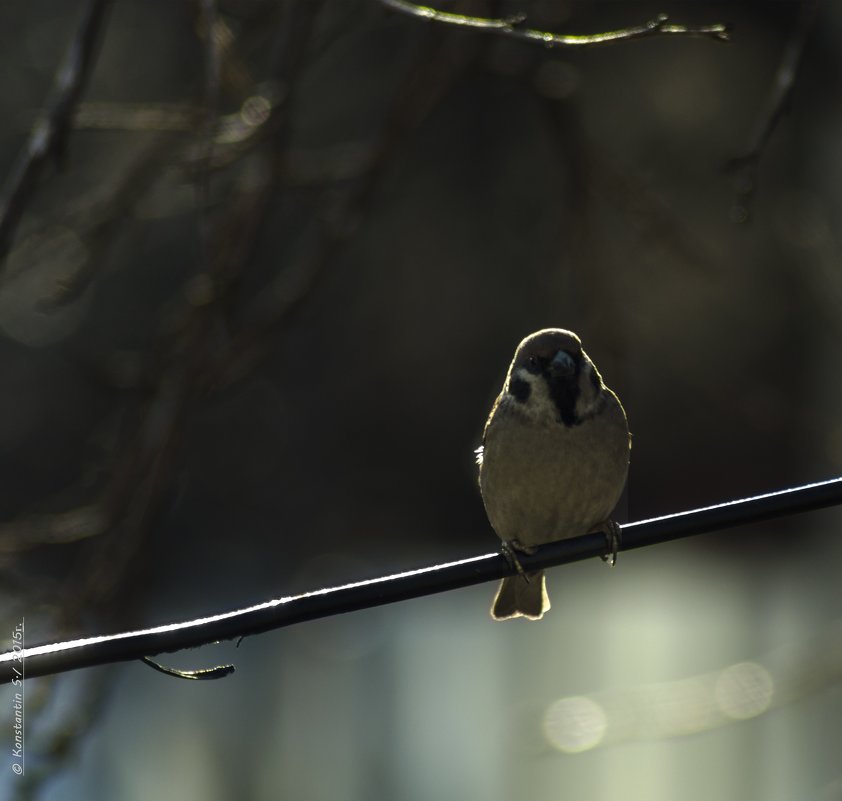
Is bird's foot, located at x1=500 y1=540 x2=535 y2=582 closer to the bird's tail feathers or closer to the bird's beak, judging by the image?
the bird's tail feathers

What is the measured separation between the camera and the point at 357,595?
2.28m

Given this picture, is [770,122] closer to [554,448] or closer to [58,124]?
[554,448]

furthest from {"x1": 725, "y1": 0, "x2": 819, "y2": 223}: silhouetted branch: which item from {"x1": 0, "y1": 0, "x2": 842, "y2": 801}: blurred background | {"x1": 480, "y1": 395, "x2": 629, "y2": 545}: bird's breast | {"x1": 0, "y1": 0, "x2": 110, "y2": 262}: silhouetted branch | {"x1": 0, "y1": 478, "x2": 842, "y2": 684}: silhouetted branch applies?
{"x1": 0, "y1": 0, "x2": 842, "y2": 801}: blurred background

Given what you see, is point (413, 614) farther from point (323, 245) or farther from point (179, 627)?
point (179, 627)

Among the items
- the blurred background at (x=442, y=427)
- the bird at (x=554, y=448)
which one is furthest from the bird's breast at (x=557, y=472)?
the blurred background at (x=442, y=427)

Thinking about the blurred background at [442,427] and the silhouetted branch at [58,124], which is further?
the blurred background at [442,427]

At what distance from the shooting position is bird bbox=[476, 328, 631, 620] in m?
3.78

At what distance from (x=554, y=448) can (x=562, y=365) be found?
264 mm

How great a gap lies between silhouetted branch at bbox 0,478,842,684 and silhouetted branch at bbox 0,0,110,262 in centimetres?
97

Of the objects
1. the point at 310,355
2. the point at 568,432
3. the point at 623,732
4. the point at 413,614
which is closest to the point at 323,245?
the point at 568,432

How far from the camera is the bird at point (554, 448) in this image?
12.4ft

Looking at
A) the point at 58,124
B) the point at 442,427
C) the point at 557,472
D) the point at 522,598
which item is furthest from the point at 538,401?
the point at 442,427

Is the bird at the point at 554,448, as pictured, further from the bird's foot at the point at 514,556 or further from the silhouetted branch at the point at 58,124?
the silhouetted branch at the point at 58,124

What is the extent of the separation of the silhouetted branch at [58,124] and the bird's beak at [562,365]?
5.32ft
